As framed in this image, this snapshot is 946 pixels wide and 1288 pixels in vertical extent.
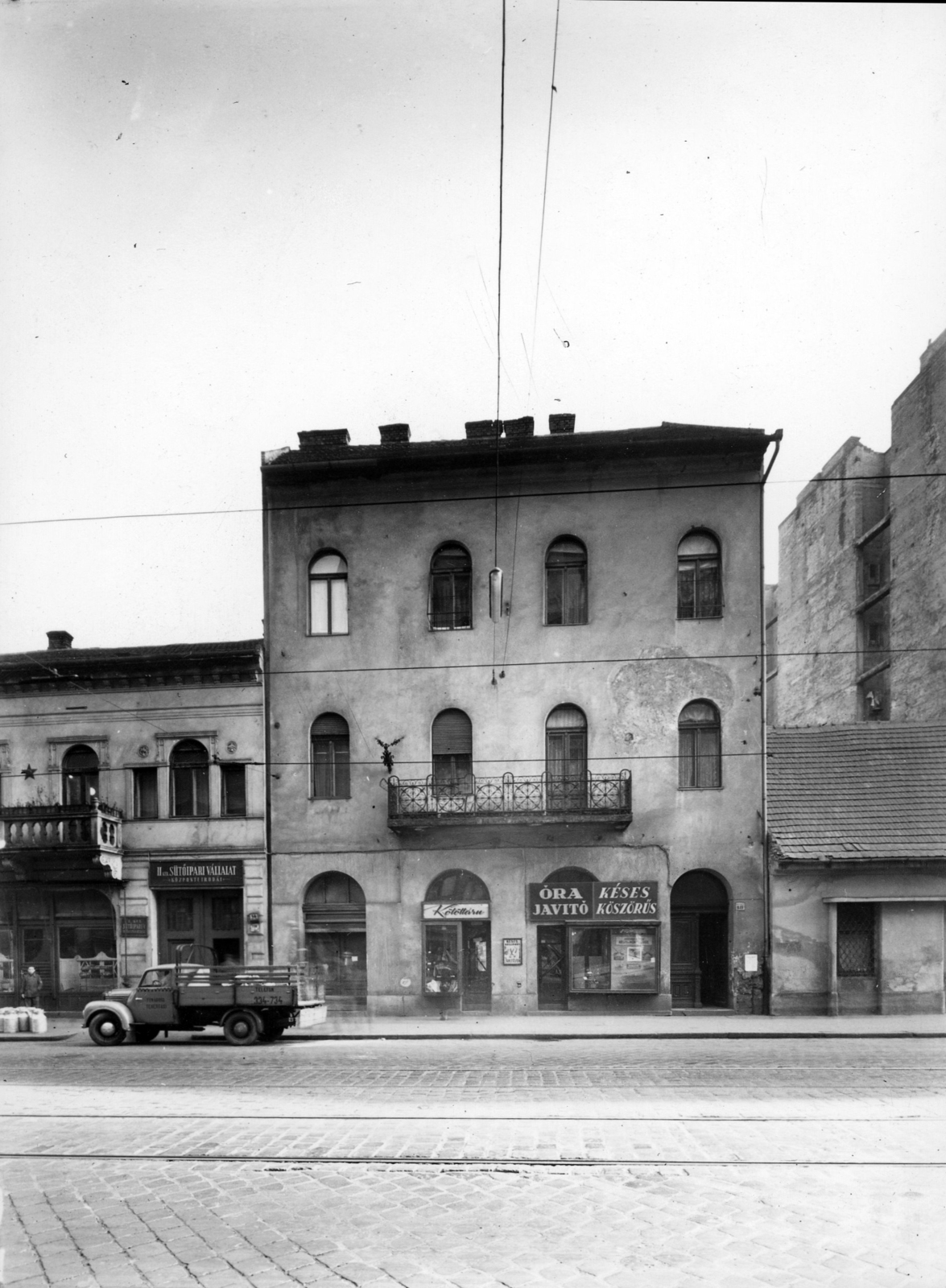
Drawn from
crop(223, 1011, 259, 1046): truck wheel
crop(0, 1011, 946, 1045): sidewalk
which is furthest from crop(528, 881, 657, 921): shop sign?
crop(223, 1011, 259, 1046): truck wheel

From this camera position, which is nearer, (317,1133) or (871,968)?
(317,1133)

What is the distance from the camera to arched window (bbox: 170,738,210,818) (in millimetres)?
20234

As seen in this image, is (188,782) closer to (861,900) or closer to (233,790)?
(233,790)

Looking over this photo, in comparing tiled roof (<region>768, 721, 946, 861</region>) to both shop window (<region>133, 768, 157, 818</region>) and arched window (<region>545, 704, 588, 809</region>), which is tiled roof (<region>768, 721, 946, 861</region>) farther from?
shop window (<region>133, 768, 157, 818</region>)

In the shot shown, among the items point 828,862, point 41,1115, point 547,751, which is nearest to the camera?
point 41,1115

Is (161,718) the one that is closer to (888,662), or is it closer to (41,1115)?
(41,1115)

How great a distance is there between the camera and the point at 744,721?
19188 mm

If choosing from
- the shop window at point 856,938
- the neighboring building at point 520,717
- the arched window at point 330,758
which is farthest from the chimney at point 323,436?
the shop window at point 856,938

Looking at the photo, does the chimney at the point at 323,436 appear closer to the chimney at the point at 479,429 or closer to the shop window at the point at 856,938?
the chimney at the point at 479,429

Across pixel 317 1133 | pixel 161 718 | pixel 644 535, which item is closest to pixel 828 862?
pixel 644 535

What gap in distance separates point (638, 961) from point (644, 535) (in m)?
8.69

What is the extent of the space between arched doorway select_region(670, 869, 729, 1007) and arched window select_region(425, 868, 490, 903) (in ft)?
12.8

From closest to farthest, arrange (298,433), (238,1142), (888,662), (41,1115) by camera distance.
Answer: (238,1142) < (41,1115) < (298,433) < (888,662)

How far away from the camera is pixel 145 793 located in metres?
20.3
